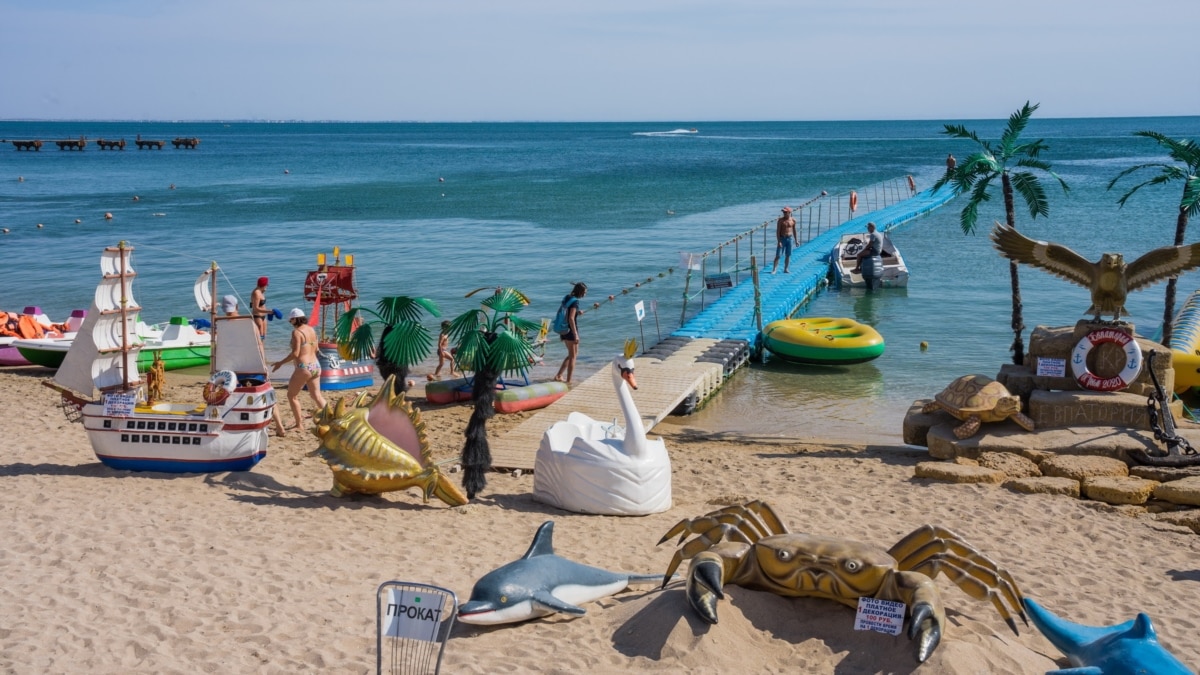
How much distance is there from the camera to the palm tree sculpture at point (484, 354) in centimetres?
1094

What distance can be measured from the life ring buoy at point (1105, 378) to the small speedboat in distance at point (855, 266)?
15.6 meters

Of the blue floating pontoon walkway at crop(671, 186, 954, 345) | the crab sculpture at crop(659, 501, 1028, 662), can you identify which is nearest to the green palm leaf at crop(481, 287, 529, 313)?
the crab sculpture at crop(659, 501, 1028, 662)

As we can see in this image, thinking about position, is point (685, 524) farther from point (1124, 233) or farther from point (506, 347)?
point (1124, 233)

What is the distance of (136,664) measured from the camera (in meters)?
6.94

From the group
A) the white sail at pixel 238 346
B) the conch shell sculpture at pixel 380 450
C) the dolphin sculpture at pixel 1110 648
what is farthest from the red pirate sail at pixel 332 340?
the dolphin sculpture at pixel 1110 648

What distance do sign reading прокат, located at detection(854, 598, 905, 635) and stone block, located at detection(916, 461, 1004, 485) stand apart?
5.69m

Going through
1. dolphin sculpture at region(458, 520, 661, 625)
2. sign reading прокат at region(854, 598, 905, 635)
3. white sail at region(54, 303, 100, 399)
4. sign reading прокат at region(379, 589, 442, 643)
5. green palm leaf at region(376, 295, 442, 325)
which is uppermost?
green palm leaf at region(376, 295, 442, 325)

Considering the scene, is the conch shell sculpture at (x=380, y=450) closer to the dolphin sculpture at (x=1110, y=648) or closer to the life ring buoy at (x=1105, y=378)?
the dolphin sculpture at (x=1110, y=648)

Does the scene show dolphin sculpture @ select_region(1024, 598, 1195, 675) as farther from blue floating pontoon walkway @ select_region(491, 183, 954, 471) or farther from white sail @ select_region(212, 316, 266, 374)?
white sail @ select_region(212, 316, 266, 374)

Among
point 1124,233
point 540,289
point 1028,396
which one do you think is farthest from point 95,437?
point 1124,233

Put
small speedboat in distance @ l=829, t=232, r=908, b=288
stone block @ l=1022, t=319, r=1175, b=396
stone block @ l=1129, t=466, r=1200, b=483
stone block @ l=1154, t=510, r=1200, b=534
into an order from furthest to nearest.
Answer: small speedboat in distance @ l=829, t=232, r=908, b=288 < stone block @ l=1022, t=319, r=1175, b=396 < stone block @ l=1129, t=466, r=1200, b=483 < stone block @ l=1154, t=510, r=1200, b=534

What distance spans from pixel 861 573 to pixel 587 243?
32353 mm

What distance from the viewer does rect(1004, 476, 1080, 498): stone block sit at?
37.4 ft

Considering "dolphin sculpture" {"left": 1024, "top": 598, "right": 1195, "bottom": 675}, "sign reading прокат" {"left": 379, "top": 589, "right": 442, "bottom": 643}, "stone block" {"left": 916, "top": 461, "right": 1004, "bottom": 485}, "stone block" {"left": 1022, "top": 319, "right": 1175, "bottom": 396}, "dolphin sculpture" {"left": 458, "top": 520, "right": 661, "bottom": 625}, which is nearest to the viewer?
"sign reading прокат" {"left": 379, "top": 589, "right": 442, "bottom": 643}
